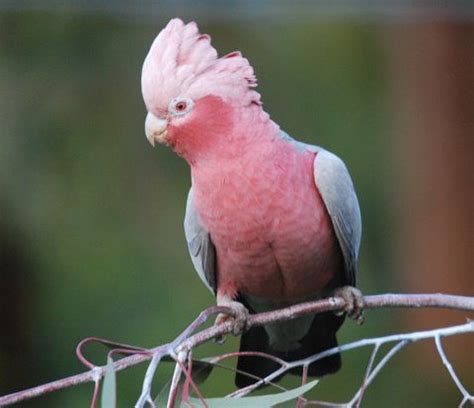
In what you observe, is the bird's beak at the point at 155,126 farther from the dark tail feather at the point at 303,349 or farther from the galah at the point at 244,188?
the dark tail feather at the point at 303,349

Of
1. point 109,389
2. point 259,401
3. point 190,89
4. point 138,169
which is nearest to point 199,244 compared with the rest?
point 190,89

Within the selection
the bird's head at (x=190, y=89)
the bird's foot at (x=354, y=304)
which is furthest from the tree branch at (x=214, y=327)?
the bird's head at (x=190, y=89)

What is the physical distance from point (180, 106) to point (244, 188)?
0.21 m

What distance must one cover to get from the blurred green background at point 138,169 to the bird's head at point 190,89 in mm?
2274

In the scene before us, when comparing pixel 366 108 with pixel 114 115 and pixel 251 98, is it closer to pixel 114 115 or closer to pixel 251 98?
pixel 114 115

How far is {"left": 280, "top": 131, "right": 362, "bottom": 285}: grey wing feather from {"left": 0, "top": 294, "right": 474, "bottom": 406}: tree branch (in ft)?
0.41

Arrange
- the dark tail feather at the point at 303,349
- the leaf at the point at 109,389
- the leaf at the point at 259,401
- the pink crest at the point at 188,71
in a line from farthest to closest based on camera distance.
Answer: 1. the dark tail feather at the point at 303,349
2. the pink crest at the point at 188,71
3. the leaf at the point at 259,401
4. the leaf at the point at 109,389

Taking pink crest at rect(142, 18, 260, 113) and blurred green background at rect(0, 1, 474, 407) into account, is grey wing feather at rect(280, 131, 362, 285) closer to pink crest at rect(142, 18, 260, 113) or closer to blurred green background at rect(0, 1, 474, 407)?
pink crest at rect(142, 18, 260, 113)

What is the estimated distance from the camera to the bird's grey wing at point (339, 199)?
6.97 feet

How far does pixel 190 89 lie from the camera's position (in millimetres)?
1926

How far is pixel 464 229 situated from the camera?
4312mm

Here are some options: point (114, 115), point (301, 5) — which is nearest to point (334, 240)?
point (301, 5)

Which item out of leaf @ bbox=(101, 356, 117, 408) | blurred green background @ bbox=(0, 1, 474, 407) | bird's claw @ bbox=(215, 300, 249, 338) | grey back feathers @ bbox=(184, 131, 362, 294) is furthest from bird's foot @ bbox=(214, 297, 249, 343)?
blurred green background @ bbox=(0, 1, 474, 407)

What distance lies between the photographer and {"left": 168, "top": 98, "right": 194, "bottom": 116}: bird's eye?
75.8 inches
